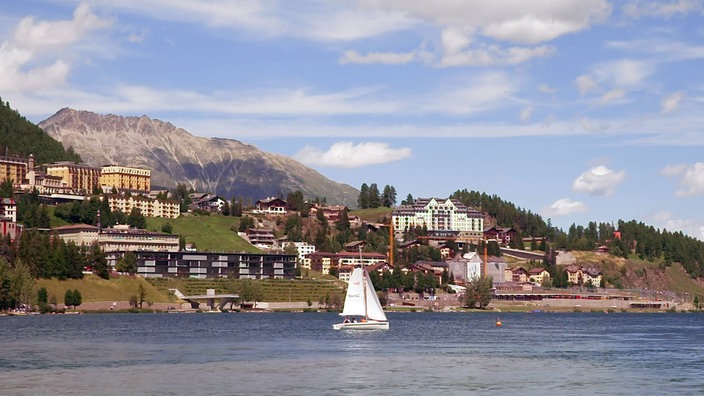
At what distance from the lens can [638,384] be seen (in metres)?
86.1

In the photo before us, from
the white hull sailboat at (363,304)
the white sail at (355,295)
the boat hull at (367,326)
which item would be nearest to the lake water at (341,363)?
the boat hull at (367,326)

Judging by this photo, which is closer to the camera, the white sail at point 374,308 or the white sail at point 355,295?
the white sail at point 355,295

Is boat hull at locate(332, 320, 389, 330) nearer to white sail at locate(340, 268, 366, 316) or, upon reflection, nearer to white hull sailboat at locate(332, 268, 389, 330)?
white hull sailboat at locate(332, 268, 389, 330)

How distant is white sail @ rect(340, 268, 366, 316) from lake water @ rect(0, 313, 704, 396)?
381 cm

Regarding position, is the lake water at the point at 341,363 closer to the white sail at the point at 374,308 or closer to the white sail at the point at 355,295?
the white sail at the point at 355,295

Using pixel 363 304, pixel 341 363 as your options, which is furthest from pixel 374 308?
pixel 341 363

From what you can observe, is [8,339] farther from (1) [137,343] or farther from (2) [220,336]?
(2) [220,336]

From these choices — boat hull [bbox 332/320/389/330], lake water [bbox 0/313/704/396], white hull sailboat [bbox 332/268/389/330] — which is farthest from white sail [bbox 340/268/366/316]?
lake water [bbox 0/313/704/396]

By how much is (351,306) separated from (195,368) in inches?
2419

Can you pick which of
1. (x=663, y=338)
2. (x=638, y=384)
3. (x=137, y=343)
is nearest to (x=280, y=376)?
(x=638, y=384)

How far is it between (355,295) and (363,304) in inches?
92.3

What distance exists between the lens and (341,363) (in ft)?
339

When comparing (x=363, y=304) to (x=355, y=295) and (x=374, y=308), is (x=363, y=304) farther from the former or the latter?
(x=374, y=308)

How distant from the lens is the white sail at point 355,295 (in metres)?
153
